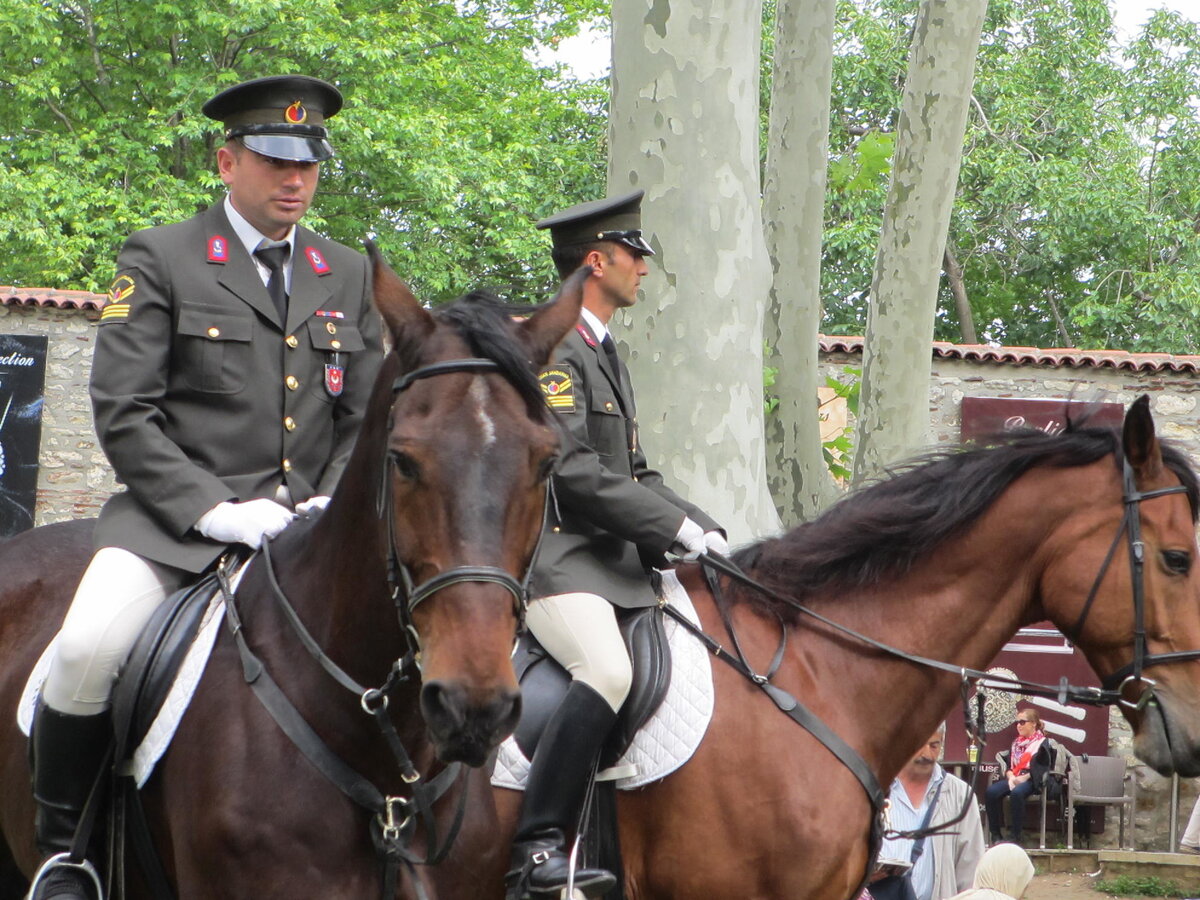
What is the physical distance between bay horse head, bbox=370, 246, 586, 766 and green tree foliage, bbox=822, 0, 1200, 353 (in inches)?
783

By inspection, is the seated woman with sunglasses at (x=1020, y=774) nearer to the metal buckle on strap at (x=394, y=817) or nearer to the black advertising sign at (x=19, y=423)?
the black advertising sign at (x=19, y=423)

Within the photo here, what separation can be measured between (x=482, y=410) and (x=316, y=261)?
122cm

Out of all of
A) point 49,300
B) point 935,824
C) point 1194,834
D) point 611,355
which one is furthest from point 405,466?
point 49,300

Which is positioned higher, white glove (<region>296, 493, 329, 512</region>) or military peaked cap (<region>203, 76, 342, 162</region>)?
military peaked cap (<region>203, 76, 342, 162</region>)

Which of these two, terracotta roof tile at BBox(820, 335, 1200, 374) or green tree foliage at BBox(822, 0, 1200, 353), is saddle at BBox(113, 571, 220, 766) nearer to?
terracotta roof tile at BBox(820, 335, 1200, 374)

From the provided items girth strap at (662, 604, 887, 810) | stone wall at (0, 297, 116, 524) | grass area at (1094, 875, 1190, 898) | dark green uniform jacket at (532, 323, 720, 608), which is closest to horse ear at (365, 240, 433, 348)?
→ dark green uniform jacket at (532, 323, 720, 608)

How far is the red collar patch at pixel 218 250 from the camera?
11.7 ft

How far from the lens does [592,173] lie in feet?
74.7

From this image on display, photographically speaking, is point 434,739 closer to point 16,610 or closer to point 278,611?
point 278,611

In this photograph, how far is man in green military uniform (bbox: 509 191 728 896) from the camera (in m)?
4.04

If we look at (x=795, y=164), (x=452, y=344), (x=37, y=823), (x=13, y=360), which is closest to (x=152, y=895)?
(x=37, y=823)

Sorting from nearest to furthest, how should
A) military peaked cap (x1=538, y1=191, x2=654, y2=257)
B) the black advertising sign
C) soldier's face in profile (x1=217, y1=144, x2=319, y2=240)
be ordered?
soldier's face in profile (x1=217, y1=144, x2=319, y2=240) < military peaked cap (x1=538, y1=191, x2=654, y2=257) < the black advertising sign

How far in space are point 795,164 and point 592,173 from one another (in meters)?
12.7

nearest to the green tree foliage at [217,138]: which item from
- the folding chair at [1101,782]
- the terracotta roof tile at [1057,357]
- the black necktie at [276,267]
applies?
the terracotta roof tile at [1057,357]
